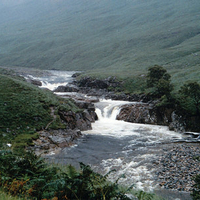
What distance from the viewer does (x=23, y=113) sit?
23.7m

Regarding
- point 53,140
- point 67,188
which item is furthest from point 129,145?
point 67,188

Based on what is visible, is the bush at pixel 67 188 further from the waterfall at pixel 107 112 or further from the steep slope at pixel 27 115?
the waterfall at pixel 107 112

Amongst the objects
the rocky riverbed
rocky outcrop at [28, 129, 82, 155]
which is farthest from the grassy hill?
the rocky riverbed

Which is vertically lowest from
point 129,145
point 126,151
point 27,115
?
point 126,151

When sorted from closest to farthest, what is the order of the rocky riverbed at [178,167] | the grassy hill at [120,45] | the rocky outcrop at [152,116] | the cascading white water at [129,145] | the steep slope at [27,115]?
the rocky riverbed at [178,167], the cascading white water at [129,145], the steep slope at [27,115], the rocky outcrop at [152,116], the grassy hill at [120,45]

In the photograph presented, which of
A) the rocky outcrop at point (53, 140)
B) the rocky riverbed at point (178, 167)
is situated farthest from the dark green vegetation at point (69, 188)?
the rocky outcrop at point (53, 140)

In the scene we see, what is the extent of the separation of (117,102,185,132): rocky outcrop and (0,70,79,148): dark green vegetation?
10017 mm

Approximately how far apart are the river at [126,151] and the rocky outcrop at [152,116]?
114 cm

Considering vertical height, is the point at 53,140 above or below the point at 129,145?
above

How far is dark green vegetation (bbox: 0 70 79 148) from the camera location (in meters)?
20.4

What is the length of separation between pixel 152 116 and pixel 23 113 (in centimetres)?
1797

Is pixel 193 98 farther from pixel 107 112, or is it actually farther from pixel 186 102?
pixel 107 112

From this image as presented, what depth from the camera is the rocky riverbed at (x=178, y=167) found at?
13453 mm

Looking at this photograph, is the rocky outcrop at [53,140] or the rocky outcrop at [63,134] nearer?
the rocky outcrop at [53,140]
